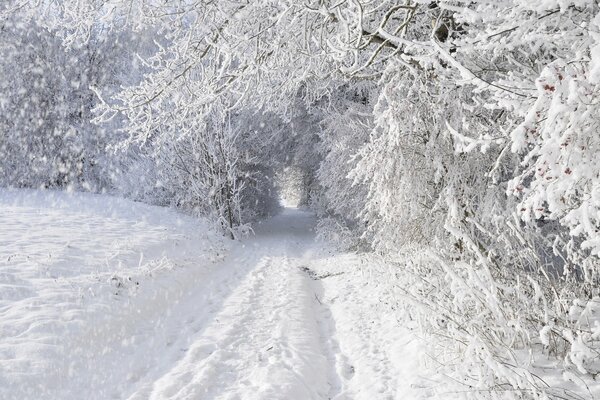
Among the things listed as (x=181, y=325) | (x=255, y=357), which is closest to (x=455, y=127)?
(x=255, y=357)

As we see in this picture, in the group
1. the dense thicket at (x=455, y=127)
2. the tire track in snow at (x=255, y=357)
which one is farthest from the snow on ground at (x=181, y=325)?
the dense thicket at (x=455, y=127)

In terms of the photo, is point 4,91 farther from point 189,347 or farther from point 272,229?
point 189,347

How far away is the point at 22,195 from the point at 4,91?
223 inches

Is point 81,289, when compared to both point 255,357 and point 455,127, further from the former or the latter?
point 455,127

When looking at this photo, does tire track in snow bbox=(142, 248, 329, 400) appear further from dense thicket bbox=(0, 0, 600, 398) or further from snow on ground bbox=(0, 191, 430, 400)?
dense thicket bbox=(0, 0, 600, 398)

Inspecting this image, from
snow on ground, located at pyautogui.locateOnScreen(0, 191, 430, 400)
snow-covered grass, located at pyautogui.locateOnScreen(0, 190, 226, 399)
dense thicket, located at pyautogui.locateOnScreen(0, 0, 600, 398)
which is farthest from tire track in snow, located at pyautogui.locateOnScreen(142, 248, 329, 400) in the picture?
dense thicket, located at pyautogui.locateOnScreen(0, 0, 600, 398)

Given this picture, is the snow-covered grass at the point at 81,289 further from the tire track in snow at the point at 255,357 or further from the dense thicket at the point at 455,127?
the dense thicket at the point at 455,127

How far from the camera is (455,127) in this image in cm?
553

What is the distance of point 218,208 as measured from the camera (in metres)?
18.1

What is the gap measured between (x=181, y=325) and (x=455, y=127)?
5.09m

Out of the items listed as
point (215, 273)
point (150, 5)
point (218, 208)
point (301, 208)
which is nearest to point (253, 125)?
point (218, 208)

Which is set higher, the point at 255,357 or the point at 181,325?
→ the point at 255,357

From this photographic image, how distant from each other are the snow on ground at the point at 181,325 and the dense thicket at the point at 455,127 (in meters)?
1.00

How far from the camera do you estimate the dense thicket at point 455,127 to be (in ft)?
6.74
